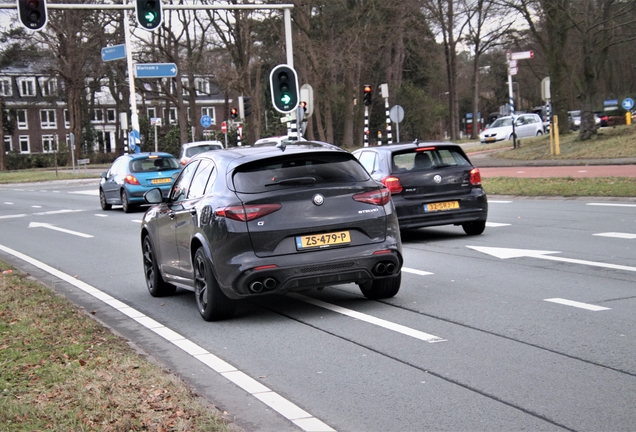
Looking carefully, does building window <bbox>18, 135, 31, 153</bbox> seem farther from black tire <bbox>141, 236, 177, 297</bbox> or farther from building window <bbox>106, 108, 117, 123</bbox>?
black tire <bbox>141, 236, 177, 297</bbox>

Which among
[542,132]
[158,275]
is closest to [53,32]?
[542,132]

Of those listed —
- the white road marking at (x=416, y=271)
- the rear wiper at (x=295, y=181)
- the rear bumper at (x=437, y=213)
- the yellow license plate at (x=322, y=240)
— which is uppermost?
the rear wiper at (x=295, y=181)

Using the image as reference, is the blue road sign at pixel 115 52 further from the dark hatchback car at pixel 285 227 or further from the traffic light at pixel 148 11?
the dark hatchback car at pixel 285 227

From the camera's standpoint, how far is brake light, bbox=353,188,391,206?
864 cm

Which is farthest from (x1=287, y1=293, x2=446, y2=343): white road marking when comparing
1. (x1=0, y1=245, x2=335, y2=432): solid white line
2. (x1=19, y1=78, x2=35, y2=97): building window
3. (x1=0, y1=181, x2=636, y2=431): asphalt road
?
(x1=19, y1=78, x2=35, y2=97): building window

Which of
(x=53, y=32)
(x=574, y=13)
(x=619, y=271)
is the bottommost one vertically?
(x=619, y=271)

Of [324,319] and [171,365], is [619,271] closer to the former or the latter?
[324,319]

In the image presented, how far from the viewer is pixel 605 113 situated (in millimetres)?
68250

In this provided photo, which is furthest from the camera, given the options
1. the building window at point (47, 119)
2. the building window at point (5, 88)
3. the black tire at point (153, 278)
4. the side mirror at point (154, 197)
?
the building window at point (47, 119)

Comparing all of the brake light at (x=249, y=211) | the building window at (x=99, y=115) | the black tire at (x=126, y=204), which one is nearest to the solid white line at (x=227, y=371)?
the brake light at (x=249, y=211)

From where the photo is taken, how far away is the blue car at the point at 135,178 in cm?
2556

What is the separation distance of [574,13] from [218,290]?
98.2ft

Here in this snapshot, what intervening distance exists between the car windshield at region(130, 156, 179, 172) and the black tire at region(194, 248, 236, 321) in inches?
703

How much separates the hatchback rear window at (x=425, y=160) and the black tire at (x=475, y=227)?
98cm
